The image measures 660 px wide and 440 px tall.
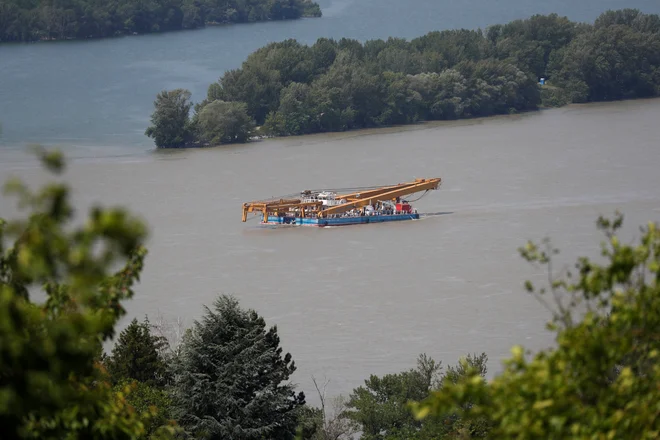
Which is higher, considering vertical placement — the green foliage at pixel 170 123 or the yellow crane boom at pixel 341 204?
the green foliage at pixel 170 123

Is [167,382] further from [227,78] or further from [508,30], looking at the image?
[508,30]

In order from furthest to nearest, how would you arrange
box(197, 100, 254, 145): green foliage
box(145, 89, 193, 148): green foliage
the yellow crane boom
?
box(197, 100, 254, 145): green foliage
box(145, 89, 193, 148): green foliage
the yellow crane boom

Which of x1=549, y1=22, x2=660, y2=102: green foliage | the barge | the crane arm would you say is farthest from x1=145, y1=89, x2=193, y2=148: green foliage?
x1=549, y1=22, x2=660, y2=102: green foliage

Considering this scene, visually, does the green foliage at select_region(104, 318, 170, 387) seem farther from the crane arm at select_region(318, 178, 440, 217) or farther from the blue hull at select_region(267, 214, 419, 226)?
the crane arm at select_region(318, 178, 440, 217)

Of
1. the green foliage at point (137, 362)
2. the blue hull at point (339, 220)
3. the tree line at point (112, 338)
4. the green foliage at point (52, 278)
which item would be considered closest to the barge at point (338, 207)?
the blue hull at point (339, 220)

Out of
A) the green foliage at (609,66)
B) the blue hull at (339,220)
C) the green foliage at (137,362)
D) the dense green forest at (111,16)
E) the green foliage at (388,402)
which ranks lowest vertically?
the blue hull at (339,220)

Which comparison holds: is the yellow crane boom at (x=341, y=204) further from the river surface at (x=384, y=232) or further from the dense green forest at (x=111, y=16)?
the dense green forest at (x=111, y=16)

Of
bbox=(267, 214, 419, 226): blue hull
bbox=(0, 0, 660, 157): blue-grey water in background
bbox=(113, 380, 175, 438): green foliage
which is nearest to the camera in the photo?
bbox=(113, 380, 175, 438): green foliage
